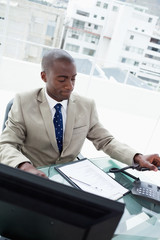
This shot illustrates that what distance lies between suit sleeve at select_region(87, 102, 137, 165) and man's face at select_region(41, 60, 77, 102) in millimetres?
308

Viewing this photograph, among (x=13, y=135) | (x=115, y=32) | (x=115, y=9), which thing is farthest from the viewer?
(x=115, y=32)

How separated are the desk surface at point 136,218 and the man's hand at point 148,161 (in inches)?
5.2

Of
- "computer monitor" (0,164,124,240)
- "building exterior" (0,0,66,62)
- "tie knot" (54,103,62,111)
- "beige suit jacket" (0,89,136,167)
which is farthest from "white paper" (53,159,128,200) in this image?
"building exterior" (0,0,66,62)

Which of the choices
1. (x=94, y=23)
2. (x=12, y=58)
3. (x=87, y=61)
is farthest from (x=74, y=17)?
(x=12, y=58)

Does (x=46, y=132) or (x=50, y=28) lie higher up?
(x=50, y=28)

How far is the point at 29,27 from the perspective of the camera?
3.72 m

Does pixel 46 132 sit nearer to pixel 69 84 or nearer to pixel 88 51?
pixel 69 84

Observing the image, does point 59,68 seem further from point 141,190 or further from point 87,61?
point 87,61

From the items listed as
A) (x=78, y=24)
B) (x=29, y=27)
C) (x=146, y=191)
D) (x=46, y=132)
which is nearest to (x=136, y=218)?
(x=146, y=191)

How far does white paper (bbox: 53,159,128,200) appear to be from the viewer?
1.03 meters

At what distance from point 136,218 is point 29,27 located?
11.9ft

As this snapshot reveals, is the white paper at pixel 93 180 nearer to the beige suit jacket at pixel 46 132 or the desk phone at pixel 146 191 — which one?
the desk phone at pixel 146 191

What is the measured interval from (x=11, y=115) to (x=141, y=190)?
85cm

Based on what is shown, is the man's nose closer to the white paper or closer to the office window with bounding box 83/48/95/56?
the white paper
